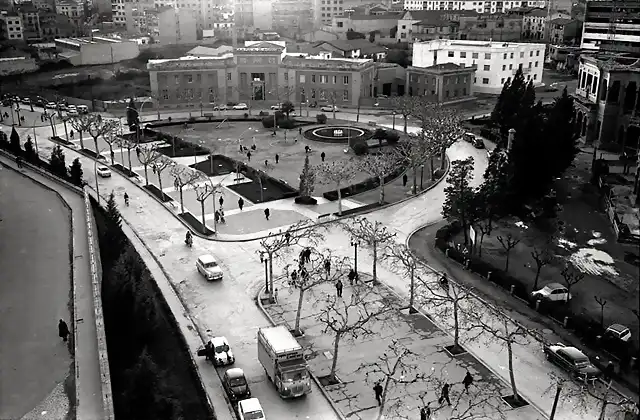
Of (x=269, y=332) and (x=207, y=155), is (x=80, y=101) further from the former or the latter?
(x=269, y=332)

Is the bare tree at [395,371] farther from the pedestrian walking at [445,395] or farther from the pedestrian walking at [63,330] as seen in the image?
the pedestrian walking at [63,330]

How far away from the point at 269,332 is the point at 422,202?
17.1 metres

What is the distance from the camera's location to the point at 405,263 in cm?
2264

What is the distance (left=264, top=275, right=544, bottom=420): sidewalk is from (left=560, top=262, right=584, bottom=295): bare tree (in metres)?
4.95

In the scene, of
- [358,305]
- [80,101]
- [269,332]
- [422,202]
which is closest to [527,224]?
[422,202]

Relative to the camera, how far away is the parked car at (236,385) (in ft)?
55.8

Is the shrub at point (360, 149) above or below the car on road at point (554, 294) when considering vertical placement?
above

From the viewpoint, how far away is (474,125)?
51438mm

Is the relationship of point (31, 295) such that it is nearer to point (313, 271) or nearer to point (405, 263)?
point (313, 271)

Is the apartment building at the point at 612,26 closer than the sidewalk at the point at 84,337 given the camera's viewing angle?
No

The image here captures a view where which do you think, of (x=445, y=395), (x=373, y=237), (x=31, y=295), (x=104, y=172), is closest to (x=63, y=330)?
(x=31, y=295)

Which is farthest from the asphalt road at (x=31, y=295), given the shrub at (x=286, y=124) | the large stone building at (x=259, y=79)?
the large stone building at (x=259, y=79)

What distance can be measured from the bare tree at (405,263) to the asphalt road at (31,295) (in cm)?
1111

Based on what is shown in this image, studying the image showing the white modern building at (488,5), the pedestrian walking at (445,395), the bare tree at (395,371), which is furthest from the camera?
the white modern building at (488,5)
